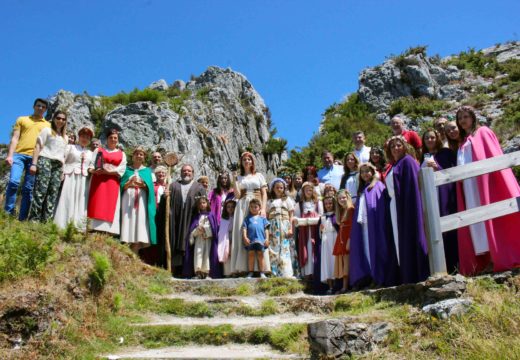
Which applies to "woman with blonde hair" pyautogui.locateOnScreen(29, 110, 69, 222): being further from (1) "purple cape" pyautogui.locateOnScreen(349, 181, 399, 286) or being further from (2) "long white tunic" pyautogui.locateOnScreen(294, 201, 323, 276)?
(1) "purple cape" pyautogui.locateOnScreen(349, 181, 399, 286)

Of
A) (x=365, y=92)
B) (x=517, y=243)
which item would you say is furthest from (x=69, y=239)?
(x=365, y=92)

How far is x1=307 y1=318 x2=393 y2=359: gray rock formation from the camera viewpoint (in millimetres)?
4047

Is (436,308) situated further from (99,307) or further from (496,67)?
(496,67)

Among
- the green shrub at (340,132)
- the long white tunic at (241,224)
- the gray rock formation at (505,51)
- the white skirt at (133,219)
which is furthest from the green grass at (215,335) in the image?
the gray rock formation at (505,51)

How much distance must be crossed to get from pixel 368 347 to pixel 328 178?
5.63m

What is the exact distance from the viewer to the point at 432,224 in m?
4.98

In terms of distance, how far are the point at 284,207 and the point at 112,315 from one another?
3712 mm

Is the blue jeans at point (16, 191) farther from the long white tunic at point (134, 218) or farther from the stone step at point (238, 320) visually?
the stone step at point (238, 320)

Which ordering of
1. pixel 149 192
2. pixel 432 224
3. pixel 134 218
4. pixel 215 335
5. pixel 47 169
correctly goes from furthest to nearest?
1. pixel 149 192
2. pixel 134 218
3. pixel 47 169
4. pixel 215 335
5. pixel 432 224

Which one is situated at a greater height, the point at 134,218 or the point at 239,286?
the point at 134,218

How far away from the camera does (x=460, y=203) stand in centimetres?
569

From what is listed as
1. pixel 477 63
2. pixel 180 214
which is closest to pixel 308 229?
pixel 180 214

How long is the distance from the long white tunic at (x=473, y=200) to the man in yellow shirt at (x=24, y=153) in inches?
231

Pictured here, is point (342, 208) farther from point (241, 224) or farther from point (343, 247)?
point (241, 224)
